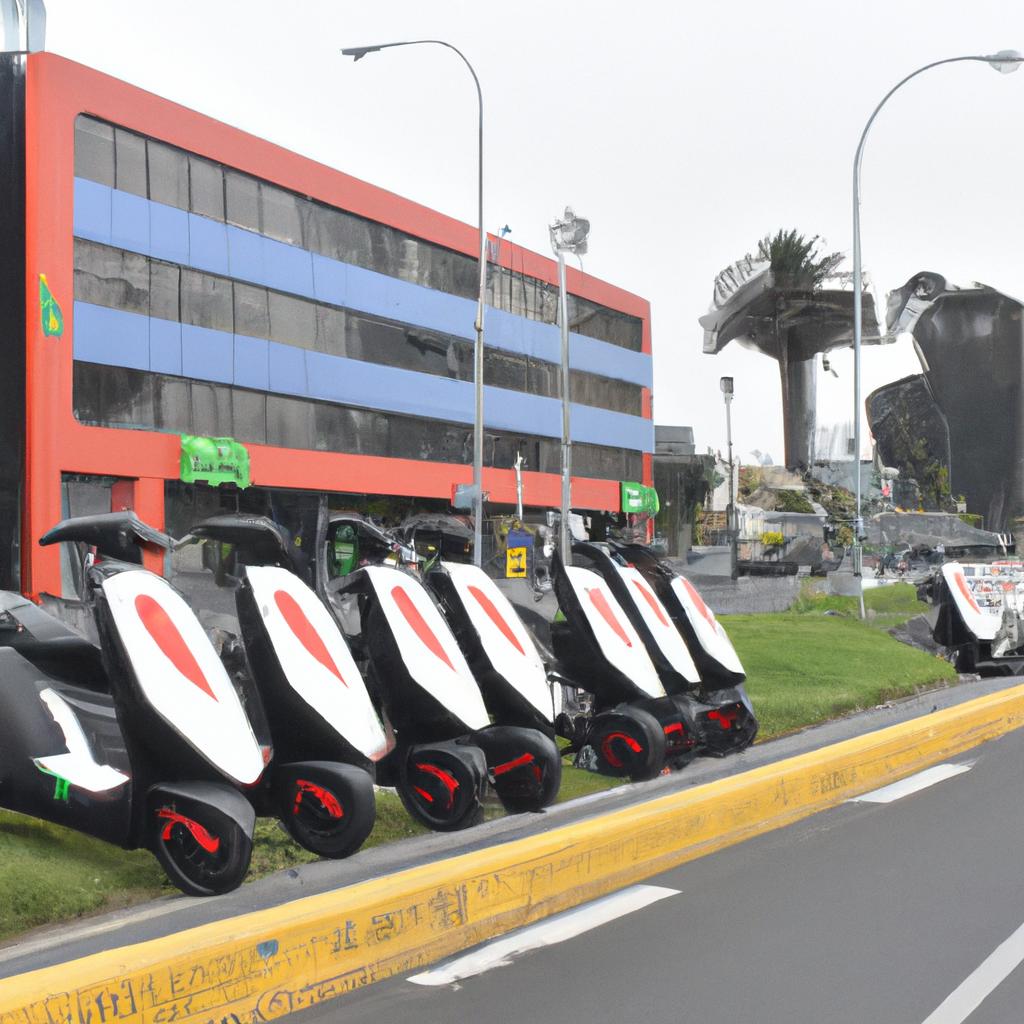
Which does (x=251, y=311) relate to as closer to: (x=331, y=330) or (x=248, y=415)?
(x=248, y=415)

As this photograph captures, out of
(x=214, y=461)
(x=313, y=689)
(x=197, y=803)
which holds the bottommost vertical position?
(x=197, y=803)

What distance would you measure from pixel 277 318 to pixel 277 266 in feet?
4.62

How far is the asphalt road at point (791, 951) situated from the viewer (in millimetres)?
4109

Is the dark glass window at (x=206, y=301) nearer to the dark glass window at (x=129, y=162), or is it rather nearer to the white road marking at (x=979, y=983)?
the dark glass window at (x=129, y=162)

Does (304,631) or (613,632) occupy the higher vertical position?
(304,631)

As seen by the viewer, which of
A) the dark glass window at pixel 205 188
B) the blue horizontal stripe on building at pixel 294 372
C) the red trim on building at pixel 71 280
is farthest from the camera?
the dark glass window at pixel 205 188

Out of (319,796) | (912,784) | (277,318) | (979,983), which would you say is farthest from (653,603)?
(277,318)

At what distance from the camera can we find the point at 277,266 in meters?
36.9

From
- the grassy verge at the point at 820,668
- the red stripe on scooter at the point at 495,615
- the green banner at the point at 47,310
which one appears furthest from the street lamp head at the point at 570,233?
the red stripe on scooter at the point at 495,615

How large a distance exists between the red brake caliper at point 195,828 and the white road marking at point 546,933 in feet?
3.08

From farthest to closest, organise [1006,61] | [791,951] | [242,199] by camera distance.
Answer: [242,199], [1006,61], [791,951]

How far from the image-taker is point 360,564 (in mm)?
6887

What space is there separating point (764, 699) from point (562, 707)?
3.73 metres

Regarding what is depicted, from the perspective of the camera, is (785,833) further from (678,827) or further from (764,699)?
(764,699)
